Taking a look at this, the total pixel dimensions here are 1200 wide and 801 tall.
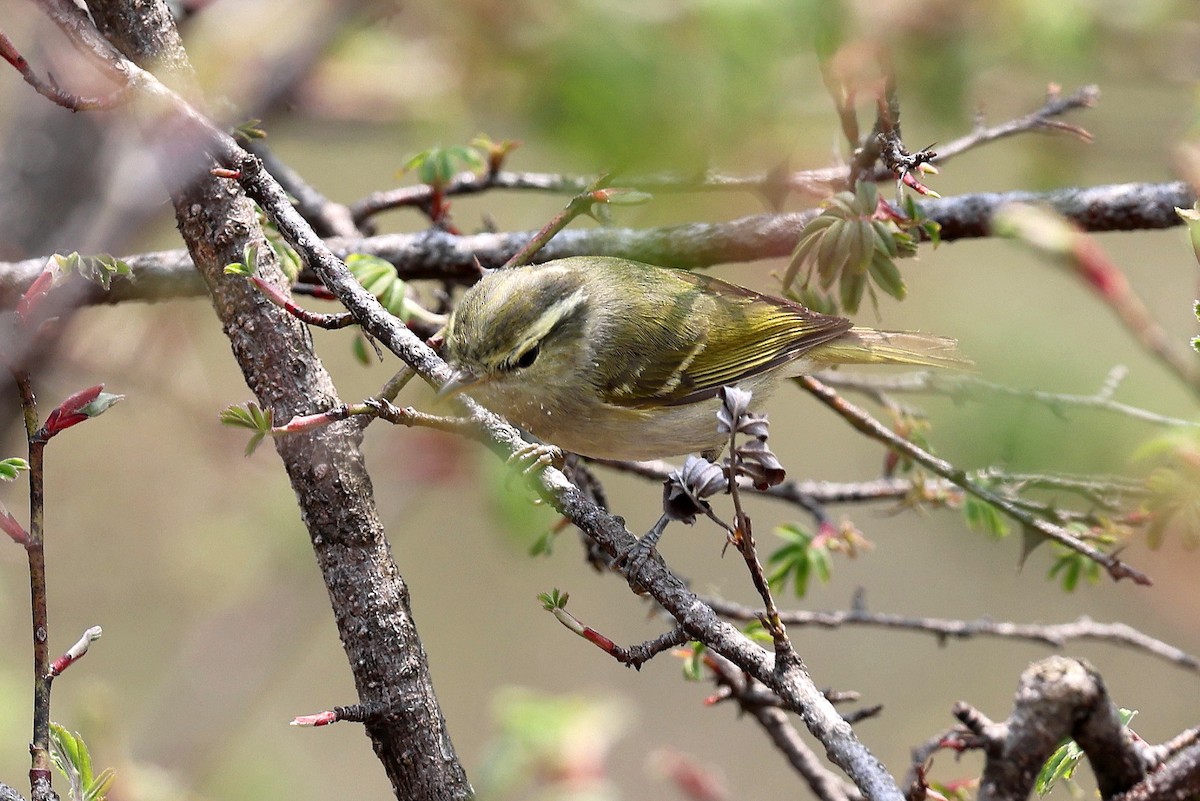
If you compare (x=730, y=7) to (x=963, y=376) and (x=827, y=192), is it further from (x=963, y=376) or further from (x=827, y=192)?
(x=963, y=376)

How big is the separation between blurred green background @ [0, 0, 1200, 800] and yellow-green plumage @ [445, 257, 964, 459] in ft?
0.74

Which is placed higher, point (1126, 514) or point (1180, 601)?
point (1126, 514)

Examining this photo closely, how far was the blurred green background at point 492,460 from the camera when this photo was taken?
1.19 meters

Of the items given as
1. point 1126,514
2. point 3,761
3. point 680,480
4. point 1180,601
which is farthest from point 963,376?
point 3,761

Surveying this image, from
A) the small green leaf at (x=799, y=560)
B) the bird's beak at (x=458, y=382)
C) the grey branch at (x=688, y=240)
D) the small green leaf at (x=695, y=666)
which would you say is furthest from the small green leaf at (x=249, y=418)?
the small green leaf at (x=799, y=560)

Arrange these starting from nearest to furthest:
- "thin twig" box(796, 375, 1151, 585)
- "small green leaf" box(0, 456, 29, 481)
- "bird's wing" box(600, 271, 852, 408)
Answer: "small green leaf" box(0, 456, 29, 481) → "thin twig" box(796, 375, 1151, 585) → "bird's wing" box(600, 271, 852, 408)

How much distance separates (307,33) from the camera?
2.48 meters

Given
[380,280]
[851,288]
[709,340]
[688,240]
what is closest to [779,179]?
[851,288]

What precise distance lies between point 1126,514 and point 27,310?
2445 millimetres

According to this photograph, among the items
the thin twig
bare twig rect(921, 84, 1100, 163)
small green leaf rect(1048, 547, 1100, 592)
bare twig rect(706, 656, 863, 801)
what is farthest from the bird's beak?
small green leaf rect(1048, 547, 1100, 592)

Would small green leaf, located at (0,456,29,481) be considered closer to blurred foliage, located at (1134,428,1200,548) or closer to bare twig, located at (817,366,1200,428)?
bare twig, located at (817,366,1200,428)

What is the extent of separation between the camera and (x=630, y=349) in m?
3.10

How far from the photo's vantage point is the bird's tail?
11.1 feet

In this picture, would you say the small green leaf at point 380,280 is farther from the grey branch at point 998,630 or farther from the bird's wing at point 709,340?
the grey branch at point 998,630
